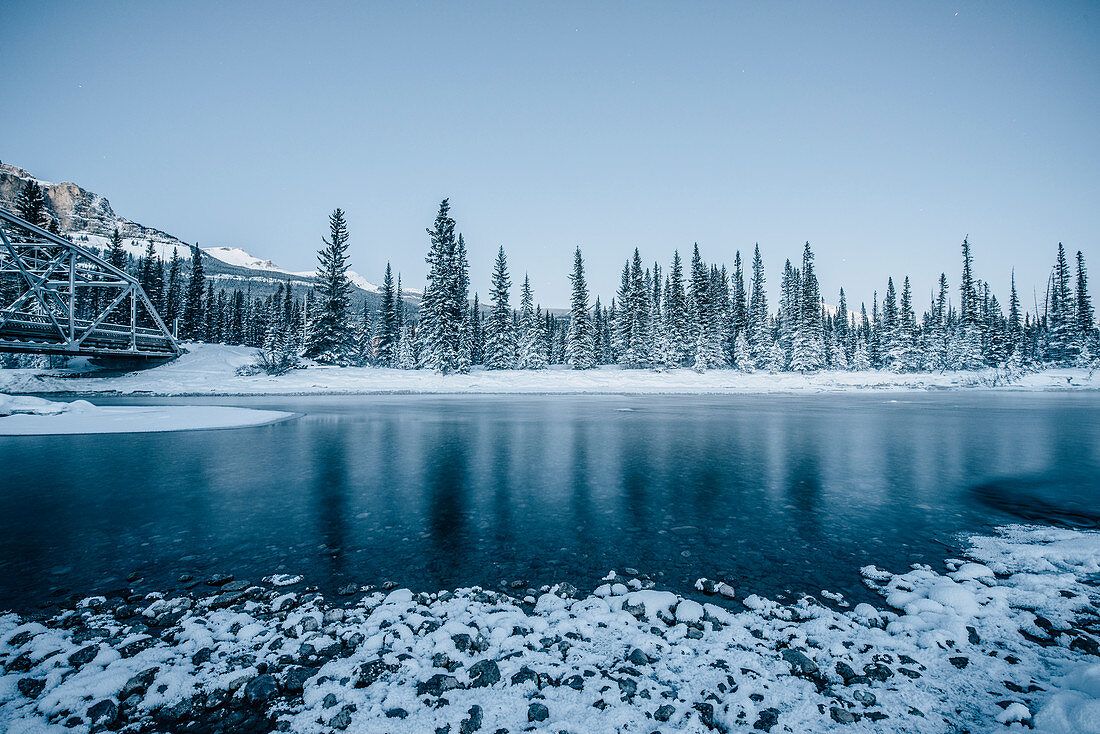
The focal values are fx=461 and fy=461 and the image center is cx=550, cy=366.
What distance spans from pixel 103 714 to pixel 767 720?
175 inches

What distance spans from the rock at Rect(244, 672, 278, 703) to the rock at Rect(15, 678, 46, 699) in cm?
147

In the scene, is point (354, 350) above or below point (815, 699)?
above

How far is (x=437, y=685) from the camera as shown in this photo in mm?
3467

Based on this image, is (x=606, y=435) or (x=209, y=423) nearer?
(x=606, y=435)

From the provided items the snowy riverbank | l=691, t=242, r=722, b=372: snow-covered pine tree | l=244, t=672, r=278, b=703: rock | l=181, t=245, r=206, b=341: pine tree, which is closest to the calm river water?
the snowy riverbank

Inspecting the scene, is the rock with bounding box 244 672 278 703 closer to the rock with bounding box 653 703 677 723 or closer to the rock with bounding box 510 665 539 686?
the rock with bounding box 510 665 539 686

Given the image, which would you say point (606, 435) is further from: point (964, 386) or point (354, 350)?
point (964, 386)

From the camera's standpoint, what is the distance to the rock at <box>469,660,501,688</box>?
351 cm

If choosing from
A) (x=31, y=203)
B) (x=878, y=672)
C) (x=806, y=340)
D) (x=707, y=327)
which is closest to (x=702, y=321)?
(x=707, y=327)

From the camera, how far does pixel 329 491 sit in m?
9.52

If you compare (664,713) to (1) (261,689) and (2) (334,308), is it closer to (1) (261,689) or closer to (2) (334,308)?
(1) (261,689)

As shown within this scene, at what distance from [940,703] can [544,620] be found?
10.0 feet

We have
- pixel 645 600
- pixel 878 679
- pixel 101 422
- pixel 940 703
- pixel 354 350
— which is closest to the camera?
pixel 940 703

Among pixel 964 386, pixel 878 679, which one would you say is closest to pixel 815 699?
pixel 878 679
